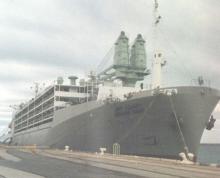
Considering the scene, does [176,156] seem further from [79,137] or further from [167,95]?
[79,137]

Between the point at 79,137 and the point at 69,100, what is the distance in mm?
13082

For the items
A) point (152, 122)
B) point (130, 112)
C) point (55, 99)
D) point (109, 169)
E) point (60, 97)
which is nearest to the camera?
point (109, 169)

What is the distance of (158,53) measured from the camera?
4859 centimetres

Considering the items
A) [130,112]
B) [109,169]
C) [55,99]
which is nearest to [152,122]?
[130,112]

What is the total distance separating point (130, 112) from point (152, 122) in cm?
326

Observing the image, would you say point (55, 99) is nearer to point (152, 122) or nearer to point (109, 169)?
point (152, 122)

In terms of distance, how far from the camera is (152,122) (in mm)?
43438

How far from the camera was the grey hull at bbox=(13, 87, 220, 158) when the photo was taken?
42.2 m

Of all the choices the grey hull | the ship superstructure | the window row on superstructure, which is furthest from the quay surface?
the window row on superstructure

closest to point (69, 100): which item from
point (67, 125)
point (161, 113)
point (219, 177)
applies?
point (67, 125)

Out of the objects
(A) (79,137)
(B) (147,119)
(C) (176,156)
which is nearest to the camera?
(C) (176,156)

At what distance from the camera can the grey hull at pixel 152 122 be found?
42.2 meters

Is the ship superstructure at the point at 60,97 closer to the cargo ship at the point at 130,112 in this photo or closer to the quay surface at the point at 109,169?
the cargo ship at the point at 130,112

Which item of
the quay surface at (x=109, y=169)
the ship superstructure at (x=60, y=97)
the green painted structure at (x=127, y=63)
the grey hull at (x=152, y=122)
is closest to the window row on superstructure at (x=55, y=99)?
the ship superstructure at (x=60, y=97)
